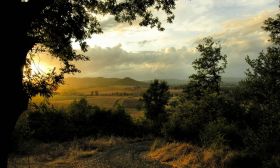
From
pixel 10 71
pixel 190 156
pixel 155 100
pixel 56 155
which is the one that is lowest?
pixel 56 155

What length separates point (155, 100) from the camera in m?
86.7

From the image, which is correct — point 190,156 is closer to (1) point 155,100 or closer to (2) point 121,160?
(2) point 121,160

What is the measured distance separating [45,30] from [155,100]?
232 feet

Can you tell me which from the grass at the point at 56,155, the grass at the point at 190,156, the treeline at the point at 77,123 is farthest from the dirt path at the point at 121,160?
the treeline at the point at 77,123

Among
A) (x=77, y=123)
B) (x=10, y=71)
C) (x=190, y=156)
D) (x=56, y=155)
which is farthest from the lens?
(x=77, y=123)

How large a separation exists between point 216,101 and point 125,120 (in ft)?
77.5

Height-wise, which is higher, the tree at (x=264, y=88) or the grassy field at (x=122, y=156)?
the tree at (x=264, y=88)

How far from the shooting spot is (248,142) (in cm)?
1934

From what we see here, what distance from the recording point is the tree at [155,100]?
281 ft

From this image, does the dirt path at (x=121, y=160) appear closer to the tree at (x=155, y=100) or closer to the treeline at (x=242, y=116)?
the treeline at (x=242, y=116)

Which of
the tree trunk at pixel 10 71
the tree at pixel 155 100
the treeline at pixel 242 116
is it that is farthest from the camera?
the tree at pixel 155 100

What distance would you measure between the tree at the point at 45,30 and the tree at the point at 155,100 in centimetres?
6680

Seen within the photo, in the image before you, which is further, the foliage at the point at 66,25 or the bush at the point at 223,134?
the bush at the point at 223,134

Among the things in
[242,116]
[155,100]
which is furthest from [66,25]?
[155,100]
